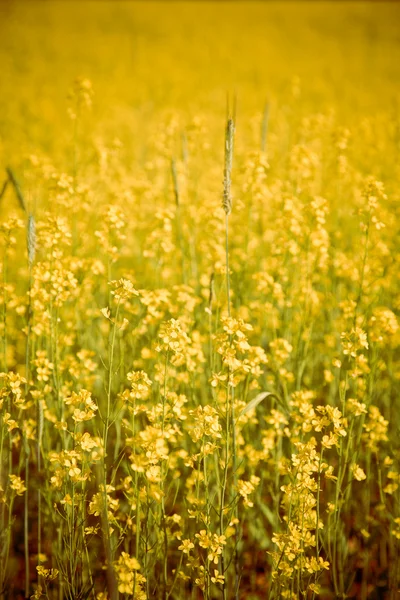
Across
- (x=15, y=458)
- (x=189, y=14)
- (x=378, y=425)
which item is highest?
(x=189, y=14)

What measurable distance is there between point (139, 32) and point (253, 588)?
1819cm

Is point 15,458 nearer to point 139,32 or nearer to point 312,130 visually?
point 312,130

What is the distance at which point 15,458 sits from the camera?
3250 mm

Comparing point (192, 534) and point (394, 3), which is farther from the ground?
point (394, 3)

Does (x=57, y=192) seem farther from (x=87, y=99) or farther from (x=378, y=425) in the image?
(x=378, y=425)

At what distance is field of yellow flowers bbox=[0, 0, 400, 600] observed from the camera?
187cm

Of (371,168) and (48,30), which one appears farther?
(48,30)

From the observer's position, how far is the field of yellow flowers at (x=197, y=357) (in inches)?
73.5

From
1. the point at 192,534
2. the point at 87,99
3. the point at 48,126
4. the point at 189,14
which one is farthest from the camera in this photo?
the point at 189,14

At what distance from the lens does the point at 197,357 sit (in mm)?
2449

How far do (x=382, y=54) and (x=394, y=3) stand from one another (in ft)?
22.7

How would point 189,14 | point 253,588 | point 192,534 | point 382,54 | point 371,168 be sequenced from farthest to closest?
point 189,14, point 382,54, point 371,168, point 253,588, point 192,534

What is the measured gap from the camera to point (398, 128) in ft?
14.5

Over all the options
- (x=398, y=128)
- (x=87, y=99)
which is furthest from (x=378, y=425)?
(x=398, y=128)
